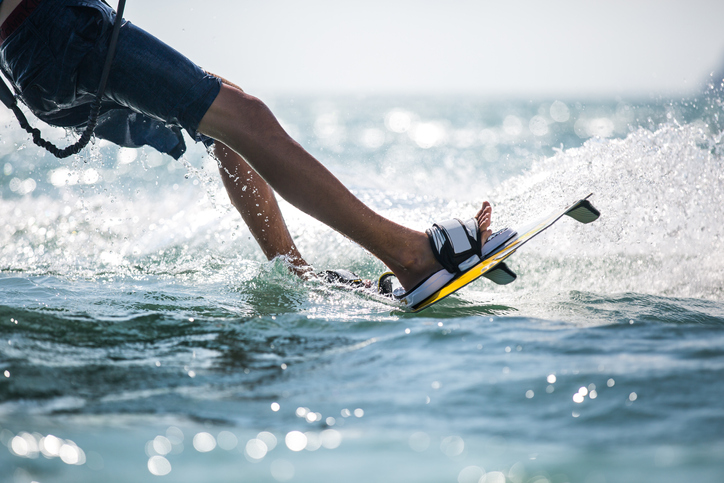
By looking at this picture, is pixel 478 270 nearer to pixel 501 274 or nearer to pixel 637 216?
pixel 501 274

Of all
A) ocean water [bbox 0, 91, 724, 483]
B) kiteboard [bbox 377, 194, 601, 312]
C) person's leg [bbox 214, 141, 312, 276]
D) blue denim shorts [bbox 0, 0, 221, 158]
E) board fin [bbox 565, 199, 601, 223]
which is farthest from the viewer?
person's leg [bbox 214, 141, 312, 276]

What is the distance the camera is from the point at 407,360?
51.5 inches

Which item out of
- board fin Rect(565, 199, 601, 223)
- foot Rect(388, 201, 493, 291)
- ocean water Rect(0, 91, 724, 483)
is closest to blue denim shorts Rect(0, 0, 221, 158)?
ocean water Rect(0, 91, 724, 483)

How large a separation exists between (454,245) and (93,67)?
4.25 ft

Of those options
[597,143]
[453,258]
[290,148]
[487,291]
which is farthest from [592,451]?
[597,143]

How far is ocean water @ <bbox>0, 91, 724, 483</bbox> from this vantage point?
0.87 m

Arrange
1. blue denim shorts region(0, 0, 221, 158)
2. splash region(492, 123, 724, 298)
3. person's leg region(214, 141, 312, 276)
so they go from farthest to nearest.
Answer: splash region(492, 123, 724, 298)
person's leg region(214, 141, 312, 276)
blue denim shorts region(0, 0, 221, 158)

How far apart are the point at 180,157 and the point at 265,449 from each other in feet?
5.87

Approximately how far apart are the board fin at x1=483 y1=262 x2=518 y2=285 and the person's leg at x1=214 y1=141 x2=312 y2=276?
32.6 inches

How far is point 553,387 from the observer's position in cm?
112

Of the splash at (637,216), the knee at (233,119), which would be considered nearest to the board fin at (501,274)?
the splash at (637,216)

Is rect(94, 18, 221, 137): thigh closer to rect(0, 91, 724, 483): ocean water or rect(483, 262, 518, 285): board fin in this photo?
rect(0, 91, 724, 483): ocean water

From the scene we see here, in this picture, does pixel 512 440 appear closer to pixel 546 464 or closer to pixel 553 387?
pixel 546 464

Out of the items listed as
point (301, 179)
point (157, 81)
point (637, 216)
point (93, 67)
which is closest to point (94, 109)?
point (93, 67)
